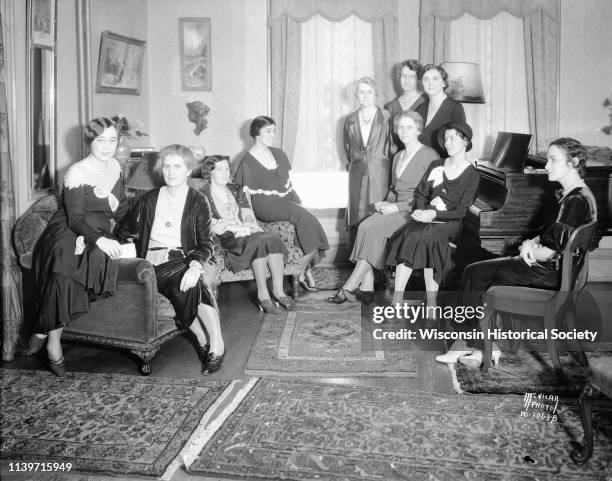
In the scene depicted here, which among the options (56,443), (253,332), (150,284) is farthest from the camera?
(253,332)

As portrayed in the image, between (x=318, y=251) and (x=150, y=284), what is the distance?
2065 millimetres

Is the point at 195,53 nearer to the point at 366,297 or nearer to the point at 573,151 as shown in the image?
the point at 366,297

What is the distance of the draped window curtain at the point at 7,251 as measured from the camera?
4.11 meters

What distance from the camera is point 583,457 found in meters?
2.90

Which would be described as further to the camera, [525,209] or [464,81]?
[464,81]

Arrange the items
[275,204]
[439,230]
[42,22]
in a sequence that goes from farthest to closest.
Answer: [275,204], [439,230], [42,22]

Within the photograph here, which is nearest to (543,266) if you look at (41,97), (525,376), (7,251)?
(525,376)

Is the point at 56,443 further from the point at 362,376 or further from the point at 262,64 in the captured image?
the point at 262,64

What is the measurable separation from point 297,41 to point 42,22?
2.77 m

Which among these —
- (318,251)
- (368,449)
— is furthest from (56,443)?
(318,251)

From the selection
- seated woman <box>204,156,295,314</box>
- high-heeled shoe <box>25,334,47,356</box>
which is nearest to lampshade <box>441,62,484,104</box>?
seated woman <box>204,156,295,314</box>

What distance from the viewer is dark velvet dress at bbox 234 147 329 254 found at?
5.58 meters

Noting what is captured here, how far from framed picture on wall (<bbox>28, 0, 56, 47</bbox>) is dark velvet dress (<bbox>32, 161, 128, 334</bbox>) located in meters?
1.20

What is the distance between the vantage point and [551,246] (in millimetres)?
3848
